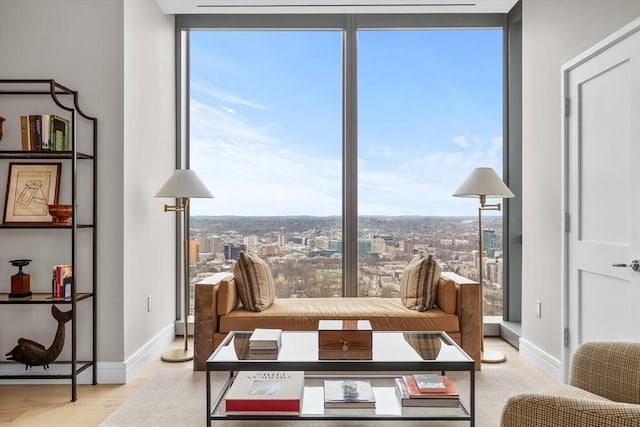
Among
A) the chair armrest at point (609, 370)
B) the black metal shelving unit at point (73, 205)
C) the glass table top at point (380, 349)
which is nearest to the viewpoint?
the chair armrest at point (609, 370)

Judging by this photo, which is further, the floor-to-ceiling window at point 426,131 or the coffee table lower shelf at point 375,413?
the floor-to-ceiling window at point 426,131

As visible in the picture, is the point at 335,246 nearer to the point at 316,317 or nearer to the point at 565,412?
the point at 316,317

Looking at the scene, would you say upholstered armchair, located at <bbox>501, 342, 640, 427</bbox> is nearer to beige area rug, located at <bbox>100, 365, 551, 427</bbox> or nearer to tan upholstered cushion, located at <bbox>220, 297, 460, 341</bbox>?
beige area rug, located at <bbox>100, 365, 551, 427</bbox>

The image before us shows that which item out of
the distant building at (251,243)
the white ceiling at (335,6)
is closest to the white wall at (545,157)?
the white ceiling at (335,6)

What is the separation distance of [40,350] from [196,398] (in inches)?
41.7

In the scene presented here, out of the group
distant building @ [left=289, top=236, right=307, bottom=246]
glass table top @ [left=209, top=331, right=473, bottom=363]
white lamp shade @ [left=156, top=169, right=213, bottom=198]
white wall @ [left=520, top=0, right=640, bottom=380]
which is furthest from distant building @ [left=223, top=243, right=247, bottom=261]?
white wall @ [left=520, top=0, right=640, bottom=380]

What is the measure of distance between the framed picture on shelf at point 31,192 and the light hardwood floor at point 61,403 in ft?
3.60

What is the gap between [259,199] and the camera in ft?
16.1

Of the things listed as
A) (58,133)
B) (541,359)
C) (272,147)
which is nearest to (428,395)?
(541,359)

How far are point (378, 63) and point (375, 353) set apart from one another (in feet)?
10.2

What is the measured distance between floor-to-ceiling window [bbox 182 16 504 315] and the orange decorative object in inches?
66.7

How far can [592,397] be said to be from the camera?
1.95 metres

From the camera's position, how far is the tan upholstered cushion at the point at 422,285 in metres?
3.76

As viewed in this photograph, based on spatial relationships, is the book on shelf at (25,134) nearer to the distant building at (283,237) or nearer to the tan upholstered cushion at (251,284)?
the tan upholstered cushion at (251,284)
